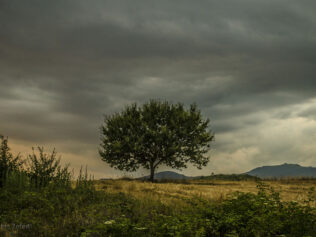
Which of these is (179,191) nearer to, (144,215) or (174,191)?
(174,191)

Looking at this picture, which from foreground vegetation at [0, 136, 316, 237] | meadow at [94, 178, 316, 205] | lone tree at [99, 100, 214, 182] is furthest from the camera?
lone tree at [99, 100, 214, 182]

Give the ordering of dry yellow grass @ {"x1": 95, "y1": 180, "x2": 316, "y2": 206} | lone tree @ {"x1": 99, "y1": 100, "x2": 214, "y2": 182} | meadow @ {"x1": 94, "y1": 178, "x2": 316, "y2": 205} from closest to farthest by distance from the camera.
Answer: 1. meadow @ {"x1": 94, "y1": 178, "x2": 316, "y2": 205}
2. dry yellow grass @ {"x1": 95, "y1": 180, "x2": 316, "y2": 206}
3. lone tree @ {"x1": 99, "y1": 100, "x2": 214, "y2": 182}

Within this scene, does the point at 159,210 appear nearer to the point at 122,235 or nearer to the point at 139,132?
the point at 122,235

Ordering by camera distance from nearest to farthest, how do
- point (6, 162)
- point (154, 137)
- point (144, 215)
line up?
point (144, 215), point (6, 162), point (154, 137)

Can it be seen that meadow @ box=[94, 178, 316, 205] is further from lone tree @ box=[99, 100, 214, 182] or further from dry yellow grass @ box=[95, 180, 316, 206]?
lone tree @ box=[99, 100, 214, 182]

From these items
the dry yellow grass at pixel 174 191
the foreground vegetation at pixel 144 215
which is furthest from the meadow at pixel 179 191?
the foreground vegetation at pixel 144 215

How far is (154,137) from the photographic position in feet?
109

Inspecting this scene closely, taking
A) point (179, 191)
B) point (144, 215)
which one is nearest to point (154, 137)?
point (179, 191)

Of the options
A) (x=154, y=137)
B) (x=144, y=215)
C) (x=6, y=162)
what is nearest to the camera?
(x=144, y=215)

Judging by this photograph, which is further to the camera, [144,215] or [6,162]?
[6,162]

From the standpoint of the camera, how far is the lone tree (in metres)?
33.5

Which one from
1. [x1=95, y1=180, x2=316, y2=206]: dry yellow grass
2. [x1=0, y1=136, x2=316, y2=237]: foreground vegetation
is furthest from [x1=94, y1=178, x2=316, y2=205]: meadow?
[x1=0, y1=136, x2=316, y2=237]: foreground vegetation

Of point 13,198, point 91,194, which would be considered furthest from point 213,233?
point 13,198

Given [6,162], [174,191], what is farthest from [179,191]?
[6,162]
